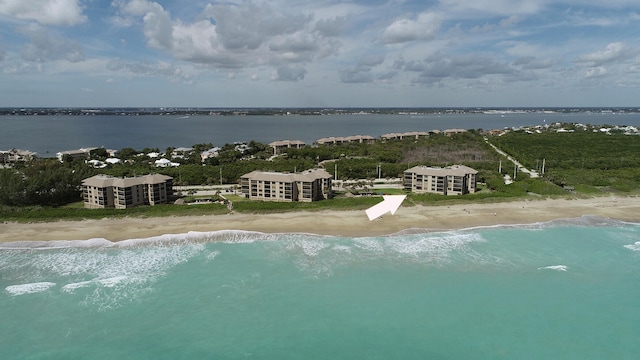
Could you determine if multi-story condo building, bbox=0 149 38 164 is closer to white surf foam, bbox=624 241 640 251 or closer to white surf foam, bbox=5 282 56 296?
white surf foam, bbox=5 282 56 296

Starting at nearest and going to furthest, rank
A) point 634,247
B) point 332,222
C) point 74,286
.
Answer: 1. point 74,286
2. point 634,247
3. point 332,222

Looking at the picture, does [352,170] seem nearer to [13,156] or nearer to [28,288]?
[28,288]

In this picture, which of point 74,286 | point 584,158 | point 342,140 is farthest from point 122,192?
point 584,158

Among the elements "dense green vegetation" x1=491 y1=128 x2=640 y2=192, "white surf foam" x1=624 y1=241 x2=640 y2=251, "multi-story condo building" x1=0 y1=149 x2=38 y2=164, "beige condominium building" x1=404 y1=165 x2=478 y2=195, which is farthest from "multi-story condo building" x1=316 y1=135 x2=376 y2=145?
"white surf foam" x1=624 y1=241 x2=640 y2=251

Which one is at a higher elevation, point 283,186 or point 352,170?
point 283,186

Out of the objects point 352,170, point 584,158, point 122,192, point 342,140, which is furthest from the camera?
point 342,140

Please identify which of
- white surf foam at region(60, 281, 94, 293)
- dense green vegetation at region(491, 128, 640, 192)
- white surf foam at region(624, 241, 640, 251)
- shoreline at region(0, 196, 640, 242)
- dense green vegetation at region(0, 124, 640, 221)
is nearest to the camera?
white surf foam at region(60, 281, 94, 293)

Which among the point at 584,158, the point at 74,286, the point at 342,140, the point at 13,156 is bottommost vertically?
the point at 74,286
